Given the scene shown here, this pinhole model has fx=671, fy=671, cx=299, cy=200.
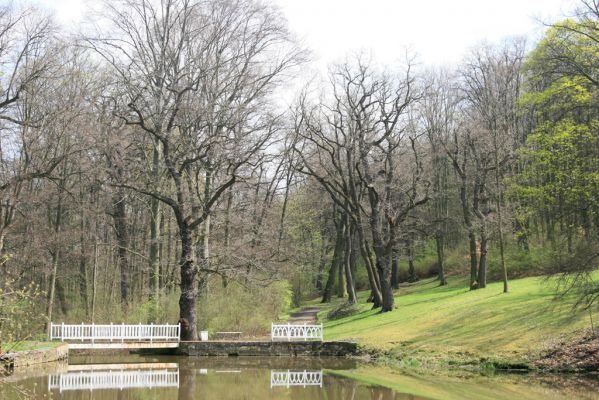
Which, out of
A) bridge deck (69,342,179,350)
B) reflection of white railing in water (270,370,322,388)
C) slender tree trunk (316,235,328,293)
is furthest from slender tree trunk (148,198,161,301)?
slender tree trunk (316,235,328,293)

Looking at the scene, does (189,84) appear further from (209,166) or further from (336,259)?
(336,259)

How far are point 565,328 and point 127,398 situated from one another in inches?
542

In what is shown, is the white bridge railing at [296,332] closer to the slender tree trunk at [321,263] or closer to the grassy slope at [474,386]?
the grassy slope at [474,386]

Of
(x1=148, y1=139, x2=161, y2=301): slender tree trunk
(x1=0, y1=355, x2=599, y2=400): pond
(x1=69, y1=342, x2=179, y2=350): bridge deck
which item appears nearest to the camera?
(x1=0, y1=355, x2=599, y2=400): pond

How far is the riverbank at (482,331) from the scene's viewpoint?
67.8 feet

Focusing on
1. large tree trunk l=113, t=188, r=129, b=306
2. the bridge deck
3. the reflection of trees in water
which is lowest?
the reflection of trees in water

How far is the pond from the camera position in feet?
52.7

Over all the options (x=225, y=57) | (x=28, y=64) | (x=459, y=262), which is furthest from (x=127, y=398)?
(x=459, y=262)

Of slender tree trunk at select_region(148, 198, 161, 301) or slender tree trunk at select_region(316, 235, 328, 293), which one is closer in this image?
slender tree trunk at select_region(148, 198, 161, 301)

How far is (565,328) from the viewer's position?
847 inches

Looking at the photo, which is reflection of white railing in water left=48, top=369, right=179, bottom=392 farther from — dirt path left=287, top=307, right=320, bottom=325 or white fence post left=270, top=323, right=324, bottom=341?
dirt path left=287, top=307, right=320, bottom=325

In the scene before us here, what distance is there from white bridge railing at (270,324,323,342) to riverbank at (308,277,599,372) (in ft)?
3.04

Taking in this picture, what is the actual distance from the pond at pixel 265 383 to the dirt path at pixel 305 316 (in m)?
12.3

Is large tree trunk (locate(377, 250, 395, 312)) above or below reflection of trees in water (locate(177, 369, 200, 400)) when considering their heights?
above
